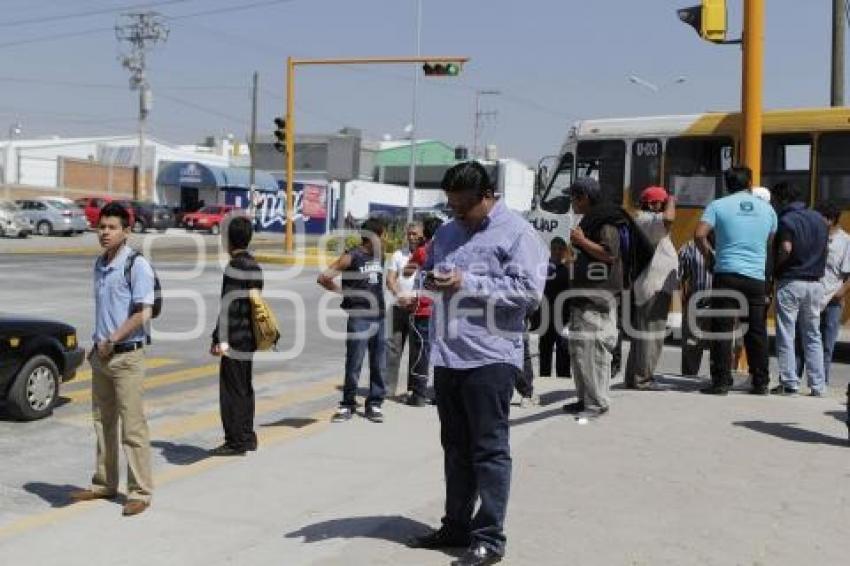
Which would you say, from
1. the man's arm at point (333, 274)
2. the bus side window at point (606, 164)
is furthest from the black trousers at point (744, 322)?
the bus side window at point (606, 164)

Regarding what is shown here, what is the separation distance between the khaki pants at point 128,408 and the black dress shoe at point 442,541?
6.52ft

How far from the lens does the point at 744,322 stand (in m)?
8.61

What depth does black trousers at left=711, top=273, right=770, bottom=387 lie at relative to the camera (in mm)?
8414

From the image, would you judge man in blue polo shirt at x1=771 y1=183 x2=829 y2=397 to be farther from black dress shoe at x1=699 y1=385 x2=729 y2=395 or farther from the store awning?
the store awning

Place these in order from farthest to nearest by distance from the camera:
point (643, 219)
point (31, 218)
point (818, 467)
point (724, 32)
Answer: point (31, 218), point (724, 32), point (643, 219), point (818, 467)

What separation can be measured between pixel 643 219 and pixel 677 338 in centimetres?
706

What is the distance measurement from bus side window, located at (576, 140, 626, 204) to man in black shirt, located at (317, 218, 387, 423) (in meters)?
8.08

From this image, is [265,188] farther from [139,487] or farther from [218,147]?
[139,487]

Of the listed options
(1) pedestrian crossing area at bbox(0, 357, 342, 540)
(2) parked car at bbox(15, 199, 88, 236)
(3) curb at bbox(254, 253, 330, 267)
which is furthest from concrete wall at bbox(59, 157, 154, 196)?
(1) pedestrian crossing area at bbox(0, 357, 342, 540)

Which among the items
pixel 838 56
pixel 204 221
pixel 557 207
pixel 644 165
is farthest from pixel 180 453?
pixel 204 221

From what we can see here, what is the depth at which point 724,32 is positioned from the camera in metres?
10.5

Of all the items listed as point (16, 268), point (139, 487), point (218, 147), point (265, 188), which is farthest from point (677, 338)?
point (218, 147)

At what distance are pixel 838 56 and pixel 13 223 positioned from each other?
34551mm

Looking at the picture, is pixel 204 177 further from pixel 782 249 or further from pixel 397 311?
pixel 782 249
